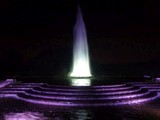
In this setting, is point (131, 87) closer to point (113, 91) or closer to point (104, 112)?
point (113, 91)

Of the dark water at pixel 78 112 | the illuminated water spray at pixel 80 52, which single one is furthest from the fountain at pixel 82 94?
the illuminated water spray at pixel 80 52

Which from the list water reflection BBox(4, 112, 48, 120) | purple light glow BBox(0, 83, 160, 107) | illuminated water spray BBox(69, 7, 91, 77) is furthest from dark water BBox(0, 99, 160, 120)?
illuminated water spray BBox(69, 7, 91, 77)

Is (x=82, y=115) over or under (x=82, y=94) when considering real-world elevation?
under

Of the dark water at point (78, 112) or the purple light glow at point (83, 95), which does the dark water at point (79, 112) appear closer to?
the dark water at point (78, 112)

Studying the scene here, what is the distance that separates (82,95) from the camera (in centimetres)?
2488

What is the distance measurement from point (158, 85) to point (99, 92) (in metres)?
8.65

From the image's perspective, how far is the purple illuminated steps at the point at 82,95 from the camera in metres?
23.8

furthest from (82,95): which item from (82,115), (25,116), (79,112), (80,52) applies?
(80,52)

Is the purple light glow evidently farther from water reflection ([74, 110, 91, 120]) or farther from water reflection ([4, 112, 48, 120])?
water reflection ([4, 112, 48, 120])

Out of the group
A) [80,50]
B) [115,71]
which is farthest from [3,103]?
[115,71]

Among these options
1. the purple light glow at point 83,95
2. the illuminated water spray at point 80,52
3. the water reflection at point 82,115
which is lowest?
the water reflection at point 82,115

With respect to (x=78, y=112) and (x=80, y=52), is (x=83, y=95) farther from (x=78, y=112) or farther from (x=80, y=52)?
(x=80, y=52)

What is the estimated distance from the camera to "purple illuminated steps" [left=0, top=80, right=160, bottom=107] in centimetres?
2381

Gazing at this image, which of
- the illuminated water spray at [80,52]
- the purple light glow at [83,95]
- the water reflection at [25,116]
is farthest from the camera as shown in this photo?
the illuminated water spray at [80,52]
